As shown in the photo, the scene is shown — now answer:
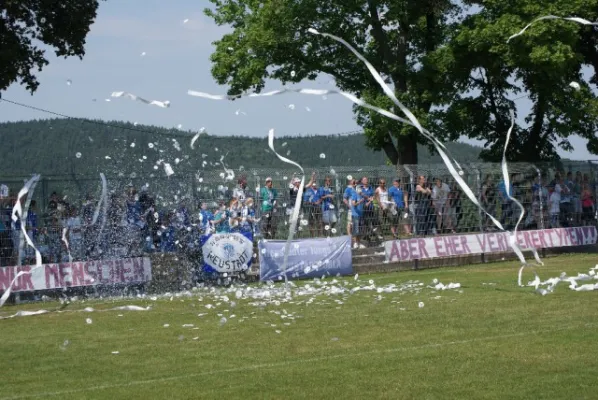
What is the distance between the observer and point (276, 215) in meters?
21.4

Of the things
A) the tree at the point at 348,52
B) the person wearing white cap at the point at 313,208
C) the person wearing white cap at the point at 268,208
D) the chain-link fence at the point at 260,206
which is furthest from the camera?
the tree at the point at 348,52

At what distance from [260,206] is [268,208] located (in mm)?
185

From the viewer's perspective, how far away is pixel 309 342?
35.4 feet

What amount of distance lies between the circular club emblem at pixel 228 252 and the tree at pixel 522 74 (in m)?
11.6

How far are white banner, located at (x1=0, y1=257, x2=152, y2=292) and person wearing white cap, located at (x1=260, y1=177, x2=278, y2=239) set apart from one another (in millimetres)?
3044

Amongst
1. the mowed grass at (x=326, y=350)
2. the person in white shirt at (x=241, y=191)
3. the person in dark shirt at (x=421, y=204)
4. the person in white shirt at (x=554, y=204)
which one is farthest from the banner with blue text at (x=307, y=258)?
the person in white shirt at (x=554, y=204)

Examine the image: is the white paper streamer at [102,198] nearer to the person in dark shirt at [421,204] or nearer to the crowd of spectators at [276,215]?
the crowd of spectators at [276,215]

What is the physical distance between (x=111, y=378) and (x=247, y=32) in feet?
77.1

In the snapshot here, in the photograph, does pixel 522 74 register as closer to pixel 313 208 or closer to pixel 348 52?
pixel 348 52

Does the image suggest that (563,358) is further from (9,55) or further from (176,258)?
(9,55)

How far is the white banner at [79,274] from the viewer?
18.2 metres

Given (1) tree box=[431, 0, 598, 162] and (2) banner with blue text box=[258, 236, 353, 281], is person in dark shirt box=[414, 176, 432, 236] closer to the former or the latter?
(2) banner with blue text box=[258, 236, 353, 281]

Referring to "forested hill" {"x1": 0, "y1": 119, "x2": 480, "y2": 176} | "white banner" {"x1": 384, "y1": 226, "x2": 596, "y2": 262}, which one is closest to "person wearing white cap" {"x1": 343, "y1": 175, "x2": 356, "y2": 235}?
"white banner" {"x1": 384, "y1": 226, "x2": 596, "y2": 262}

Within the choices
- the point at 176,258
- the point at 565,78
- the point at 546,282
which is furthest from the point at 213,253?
the point at 565,78
